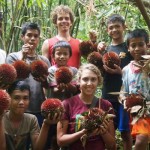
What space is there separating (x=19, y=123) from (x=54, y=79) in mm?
515

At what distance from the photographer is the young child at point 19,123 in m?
2.96

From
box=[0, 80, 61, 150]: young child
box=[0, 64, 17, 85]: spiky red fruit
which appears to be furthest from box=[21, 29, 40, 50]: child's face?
box=[0, 64, 17, 85]: spiky red fruit

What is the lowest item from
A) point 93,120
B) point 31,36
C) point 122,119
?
point 122,119

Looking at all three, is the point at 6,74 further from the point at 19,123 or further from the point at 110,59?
the point at 110,59

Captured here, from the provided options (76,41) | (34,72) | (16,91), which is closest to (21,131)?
(16,91)

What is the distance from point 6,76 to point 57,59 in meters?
0.89

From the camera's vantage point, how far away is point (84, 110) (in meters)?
2.99

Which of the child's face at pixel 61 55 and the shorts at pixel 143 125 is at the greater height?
the child's face at pixel 61 55

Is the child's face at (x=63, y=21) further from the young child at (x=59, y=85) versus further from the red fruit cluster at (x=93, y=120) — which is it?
the red fruit cluster at (x=93, y=120)

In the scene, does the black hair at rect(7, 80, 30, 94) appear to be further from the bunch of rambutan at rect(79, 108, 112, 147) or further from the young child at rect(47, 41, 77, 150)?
the bunch of rambutan at rect(79, 108, 112, 147)

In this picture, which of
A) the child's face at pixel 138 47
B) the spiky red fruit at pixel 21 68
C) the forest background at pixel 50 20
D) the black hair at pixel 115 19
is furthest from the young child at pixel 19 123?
the black hair at pixel 115 19

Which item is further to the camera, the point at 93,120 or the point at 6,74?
the point at 6,74

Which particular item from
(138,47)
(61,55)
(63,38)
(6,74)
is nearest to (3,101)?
(6,74)

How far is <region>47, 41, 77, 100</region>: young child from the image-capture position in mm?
3070
